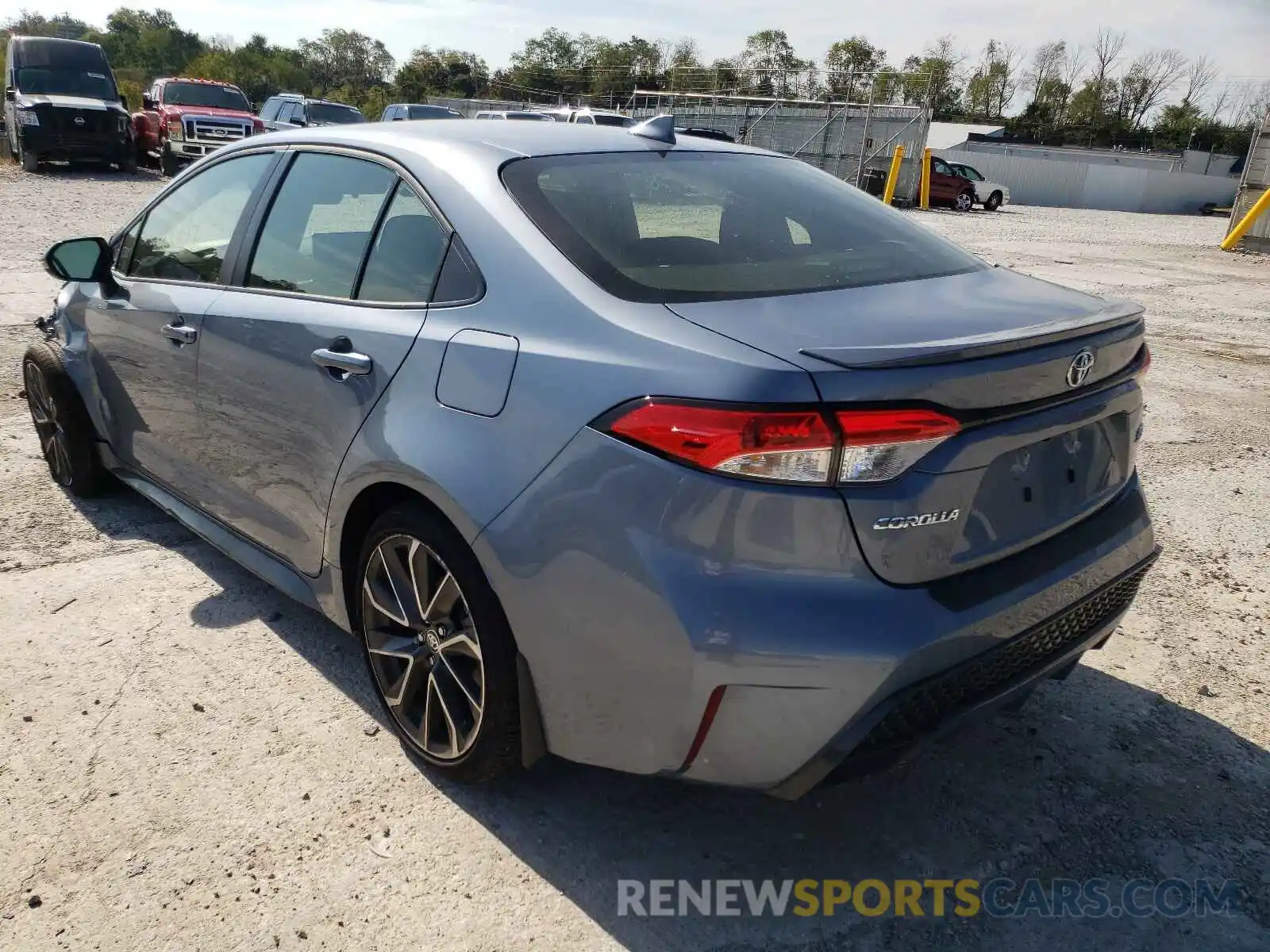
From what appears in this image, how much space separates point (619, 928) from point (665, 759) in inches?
17.8

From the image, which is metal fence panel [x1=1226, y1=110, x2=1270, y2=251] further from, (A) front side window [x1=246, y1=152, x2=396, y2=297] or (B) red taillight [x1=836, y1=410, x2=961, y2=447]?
(B) red taillight [x1=836, y1=410, x2=961, y2=447]

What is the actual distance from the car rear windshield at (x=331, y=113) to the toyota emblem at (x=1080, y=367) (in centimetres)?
2317

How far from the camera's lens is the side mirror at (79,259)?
3820mm

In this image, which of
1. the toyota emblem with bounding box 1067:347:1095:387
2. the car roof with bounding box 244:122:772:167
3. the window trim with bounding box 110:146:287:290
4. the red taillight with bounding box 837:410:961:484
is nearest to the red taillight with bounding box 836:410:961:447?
the red taillight with bounding box 837:410:961:484

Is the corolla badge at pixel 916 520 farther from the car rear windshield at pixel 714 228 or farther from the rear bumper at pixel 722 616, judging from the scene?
the car rear windshield at pixel 714 228

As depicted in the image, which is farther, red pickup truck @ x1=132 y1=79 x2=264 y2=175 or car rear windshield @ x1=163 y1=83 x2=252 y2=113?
car rear windshield @ x1=163 y1=83 x2=252 y2=113

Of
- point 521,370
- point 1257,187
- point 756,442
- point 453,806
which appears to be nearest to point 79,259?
point 521,370

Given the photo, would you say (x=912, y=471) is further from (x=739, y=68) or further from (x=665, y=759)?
(x=739, y=68)

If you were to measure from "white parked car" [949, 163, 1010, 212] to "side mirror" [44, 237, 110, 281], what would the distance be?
2854 cm

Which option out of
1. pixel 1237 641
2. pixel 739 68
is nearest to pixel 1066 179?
pixel 739 68

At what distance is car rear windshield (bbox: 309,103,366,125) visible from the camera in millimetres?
23078

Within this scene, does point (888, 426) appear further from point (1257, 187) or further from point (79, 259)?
point (1257, 187)

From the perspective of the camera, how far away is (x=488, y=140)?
9.09ft

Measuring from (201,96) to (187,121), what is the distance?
1.48m
